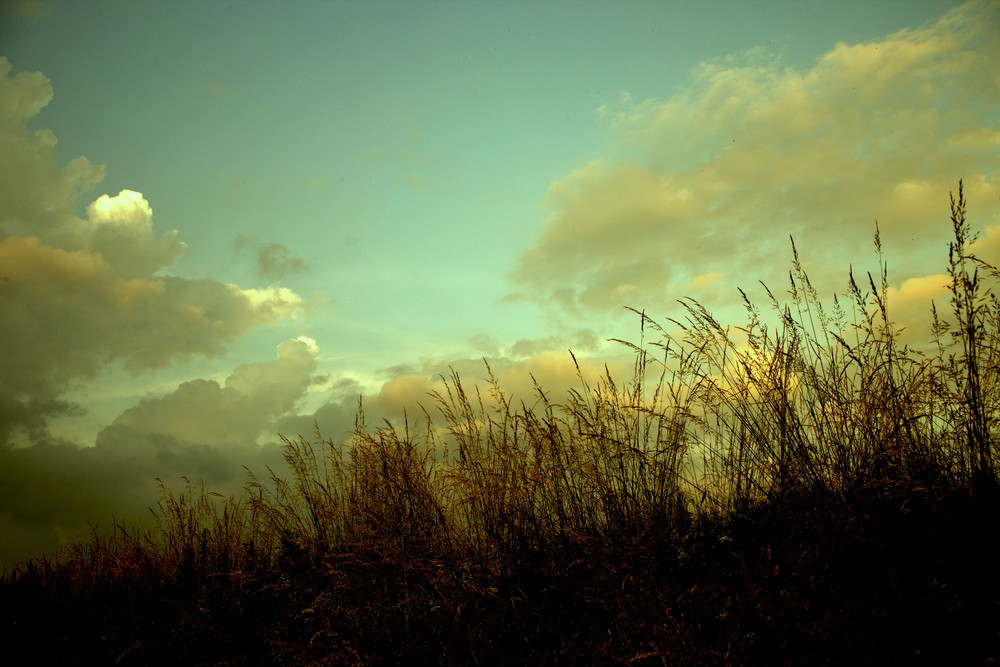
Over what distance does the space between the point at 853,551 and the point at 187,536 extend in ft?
19.5

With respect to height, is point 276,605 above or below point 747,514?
below

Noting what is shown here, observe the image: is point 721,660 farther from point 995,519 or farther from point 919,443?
point 919,443

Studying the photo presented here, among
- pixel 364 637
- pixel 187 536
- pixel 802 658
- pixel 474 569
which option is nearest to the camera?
pixel 802 658

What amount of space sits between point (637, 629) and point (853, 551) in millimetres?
929

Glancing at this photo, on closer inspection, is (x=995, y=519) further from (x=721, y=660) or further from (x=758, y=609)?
(x=721, y=660)

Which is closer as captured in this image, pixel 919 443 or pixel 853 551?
pixel 853 551

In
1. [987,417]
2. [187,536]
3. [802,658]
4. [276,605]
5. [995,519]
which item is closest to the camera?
[802,658]

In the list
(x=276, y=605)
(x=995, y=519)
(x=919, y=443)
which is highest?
(x=919, y=443)

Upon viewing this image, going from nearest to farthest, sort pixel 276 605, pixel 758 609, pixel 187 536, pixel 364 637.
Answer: pixel 758 609, pixel 364 637, pixel 276 605, pixel 187 536

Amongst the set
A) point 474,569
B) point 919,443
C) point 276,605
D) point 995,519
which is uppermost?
point 919,443

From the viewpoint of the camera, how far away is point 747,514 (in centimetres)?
297

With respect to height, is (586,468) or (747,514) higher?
(586,468)

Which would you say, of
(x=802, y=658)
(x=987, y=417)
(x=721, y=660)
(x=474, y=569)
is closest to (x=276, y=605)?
(x=474, y=569)

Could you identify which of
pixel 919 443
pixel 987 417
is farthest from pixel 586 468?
pixel 987 417
